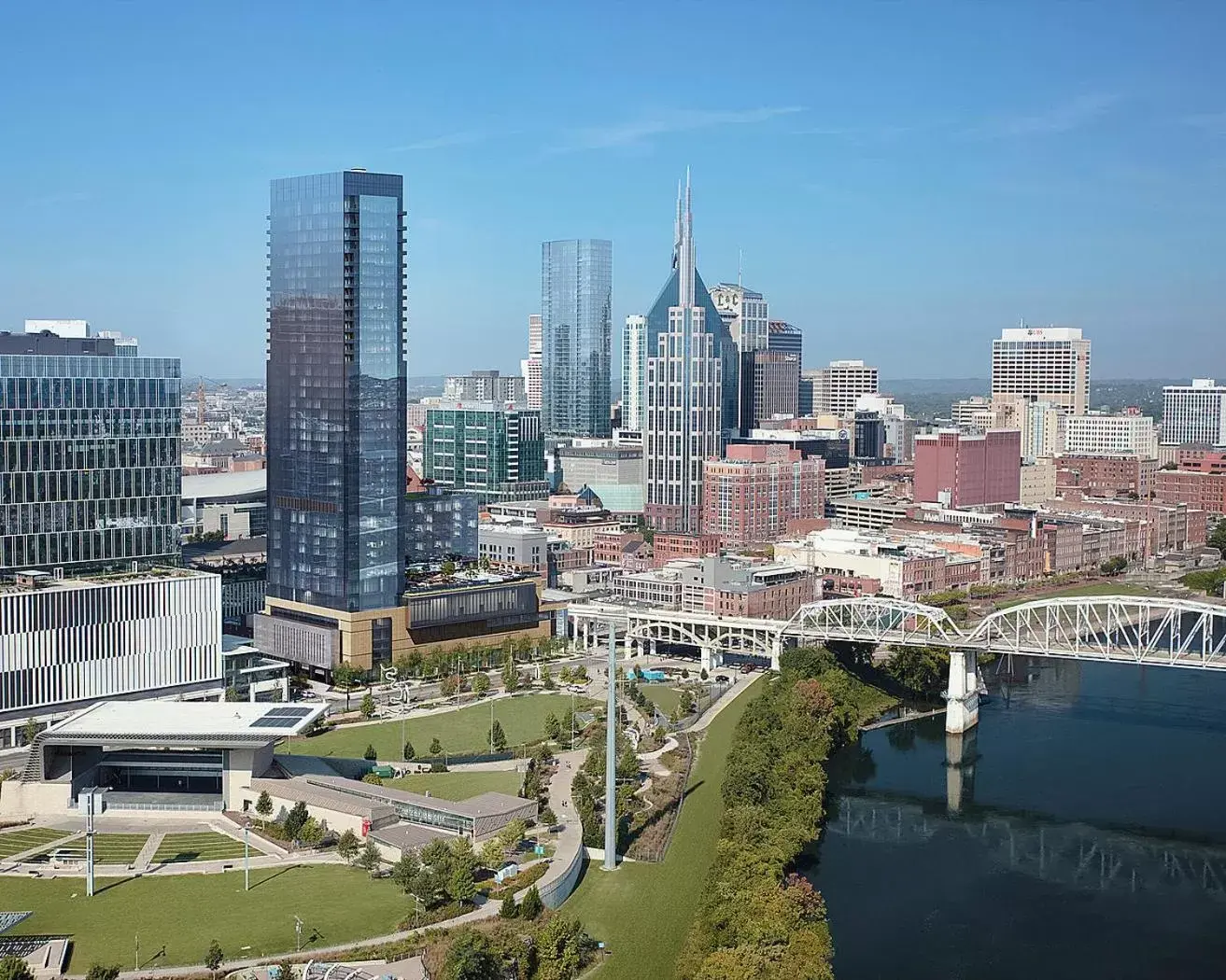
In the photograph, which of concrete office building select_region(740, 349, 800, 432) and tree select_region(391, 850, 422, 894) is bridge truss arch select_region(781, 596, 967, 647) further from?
concrete office building select_region(740, 349, 800, 432)

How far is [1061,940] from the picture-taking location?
2248 cm

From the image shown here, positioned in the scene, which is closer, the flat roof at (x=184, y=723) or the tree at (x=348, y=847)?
the tree at (x=348, y=847)

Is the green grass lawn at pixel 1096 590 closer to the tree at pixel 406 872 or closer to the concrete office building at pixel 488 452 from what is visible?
the concrete office building at pixel 488 452

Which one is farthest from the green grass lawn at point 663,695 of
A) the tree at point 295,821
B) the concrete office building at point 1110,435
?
the concrete office building at point 1110,435

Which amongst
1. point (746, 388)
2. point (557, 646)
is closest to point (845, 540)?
point (557, 646)

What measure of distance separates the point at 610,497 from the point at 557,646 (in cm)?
3360

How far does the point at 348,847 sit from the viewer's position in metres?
24.1

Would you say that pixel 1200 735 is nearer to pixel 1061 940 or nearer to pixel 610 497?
pixel 1061 940

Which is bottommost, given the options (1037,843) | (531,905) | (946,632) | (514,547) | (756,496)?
(1037,843)

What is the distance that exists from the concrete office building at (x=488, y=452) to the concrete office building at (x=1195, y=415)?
45.9 m

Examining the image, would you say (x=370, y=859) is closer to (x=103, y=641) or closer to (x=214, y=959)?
(x=214, y=959)

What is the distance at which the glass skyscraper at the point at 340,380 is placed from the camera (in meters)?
37.6

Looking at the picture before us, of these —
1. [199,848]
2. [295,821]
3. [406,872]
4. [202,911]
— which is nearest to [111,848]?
[199,848]

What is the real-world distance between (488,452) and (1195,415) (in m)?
52.9
